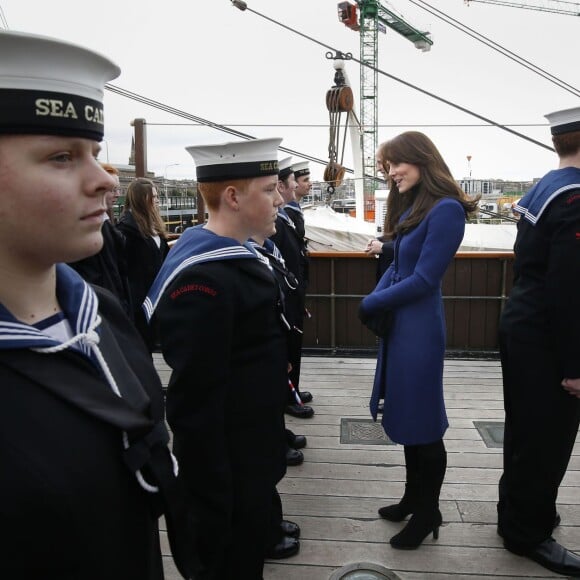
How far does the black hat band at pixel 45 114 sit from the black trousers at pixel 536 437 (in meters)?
1.96

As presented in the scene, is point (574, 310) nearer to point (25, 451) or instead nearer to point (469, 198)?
point (469, 198)

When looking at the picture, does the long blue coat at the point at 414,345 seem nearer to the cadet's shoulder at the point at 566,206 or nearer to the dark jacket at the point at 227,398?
the cadet's shoulder at the point at 566,206

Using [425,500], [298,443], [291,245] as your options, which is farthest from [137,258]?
[425,500]

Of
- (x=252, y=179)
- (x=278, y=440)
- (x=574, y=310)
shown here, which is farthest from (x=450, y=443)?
(x=252, y=179)

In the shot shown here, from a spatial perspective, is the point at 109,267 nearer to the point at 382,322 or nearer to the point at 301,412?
the point at 301,412

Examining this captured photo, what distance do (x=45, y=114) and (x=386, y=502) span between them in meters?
2.53

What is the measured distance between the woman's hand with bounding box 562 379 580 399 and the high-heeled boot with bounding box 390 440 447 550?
578 millimetres

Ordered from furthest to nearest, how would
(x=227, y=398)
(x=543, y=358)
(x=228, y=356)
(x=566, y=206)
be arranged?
(x=543, y=358), (x=566, y=206), (x=227, y=398), (x=228, y=356)

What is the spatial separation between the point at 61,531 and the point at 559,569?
214 centimetres

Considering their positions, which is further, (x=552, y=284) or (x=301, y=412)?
(x=301, y=412)

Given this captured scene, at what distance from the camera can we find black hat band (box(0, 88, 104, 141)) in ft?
2.63

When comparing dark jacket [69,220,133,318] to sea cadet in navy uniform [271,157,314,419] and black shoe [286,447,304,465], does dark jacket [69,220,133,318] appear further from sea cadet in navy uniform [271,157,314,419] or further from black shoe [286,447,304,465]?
black shoe [286,447,304,465]

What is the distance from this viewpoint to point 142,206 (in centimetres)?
420

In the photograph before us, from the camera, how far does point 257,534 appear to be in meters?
1.80
